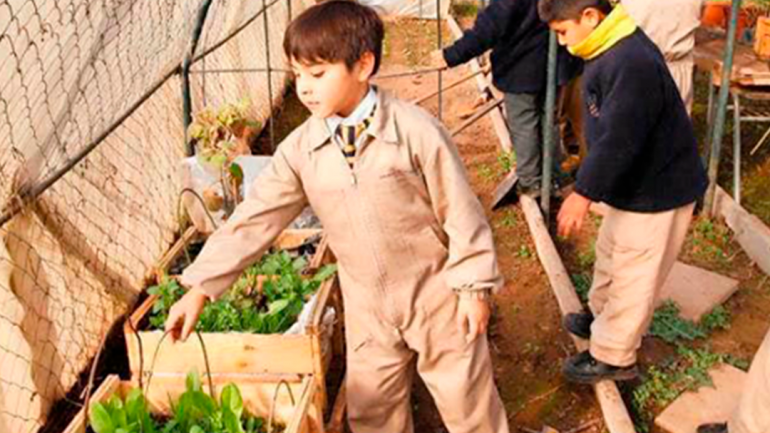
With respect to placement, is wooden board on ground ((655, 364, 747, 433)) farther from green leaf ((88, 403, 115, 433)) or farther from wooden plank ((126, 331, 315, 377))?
green leaf ((88, 403, 115, 433))

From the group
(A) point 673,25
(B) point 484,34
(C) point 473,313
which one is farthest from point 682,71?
(C) point 473,313

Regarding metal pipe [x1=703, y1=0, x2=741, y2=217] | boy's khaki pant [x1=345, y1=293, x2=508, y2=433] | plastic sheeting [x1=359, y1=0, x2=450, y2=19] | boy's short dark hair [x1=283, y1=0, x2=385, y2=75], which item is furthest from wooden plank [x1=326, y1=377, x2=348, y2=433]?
plastic sheeting [x1=359, y1=0, x2=450, y2=19]

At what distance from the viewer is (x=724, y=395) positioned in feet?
11.9

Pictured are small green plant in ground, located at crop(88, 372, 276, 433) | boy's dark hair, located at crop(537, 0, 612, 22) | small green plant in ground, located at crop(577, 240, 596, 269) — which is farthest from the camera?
small green plant in ground, located at crop(577, 240, 596, 269)

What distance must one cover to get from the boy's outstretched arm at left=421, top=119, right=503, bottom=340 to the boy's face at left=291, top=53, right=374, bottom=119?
0.28 meters

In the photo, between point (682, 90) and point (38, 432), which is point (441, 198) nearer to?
point (38, 432)

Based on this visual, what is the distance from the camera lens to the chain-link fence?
10.8ft

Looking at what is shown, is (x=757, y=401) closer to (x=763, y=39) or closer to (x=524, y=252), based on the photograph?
(x=524, y=252)

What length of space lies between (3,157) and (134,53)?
4.39 ft

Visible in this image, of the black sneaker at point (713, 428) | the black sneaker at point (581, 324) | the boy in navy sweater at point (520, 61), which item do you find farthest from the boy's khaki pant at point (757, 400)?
the boy in navy sweater at point (520, 61)

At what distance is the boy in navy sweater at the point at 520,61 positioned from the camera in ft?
16.9

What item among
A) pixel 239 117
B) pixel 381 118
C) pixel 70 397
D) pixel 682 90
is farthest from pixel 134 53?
pixel 682 90

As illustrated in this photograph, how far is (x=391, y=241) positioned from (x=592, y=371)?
140cm

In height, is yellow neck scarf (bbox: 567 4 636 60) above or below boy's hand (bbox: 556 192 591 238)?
above
